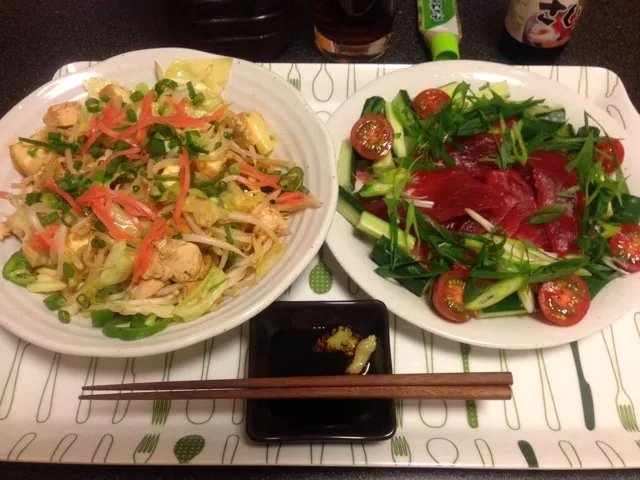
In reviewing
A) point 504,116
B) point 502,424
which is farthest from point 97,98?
point 502,424

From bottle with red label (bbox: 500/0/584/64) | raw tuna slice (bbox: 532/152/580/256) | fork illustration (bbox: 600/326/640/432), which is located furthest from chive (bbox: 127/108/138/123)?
fork illustration (bbox: 600/326/640/432)

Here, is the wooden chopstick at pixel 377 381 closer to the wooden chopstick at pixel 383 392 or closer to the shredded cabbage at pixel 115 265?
the wooden chopstick at pixel 383 392

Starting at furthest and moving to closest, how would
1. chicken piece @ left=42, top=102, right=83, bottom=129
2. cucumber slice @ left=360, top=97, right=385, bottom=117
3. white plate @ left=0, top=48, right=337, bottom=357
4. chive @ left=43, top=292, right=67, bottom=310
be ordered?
1. cucumber slice @ left=360, top=97, right=385, bottom=117
2. chicken piece @ left=42, top=102, right=83, bottom=129
3. chive @ left=43, top=292, right=67, bottom=310
4. white plate @ left=0, top=48, right=337, bottom=357

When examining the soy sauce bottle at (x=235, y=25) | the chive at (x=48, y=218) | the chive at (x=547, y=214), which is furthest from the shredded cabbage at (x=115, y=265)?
the chive at (x=547, y=214)

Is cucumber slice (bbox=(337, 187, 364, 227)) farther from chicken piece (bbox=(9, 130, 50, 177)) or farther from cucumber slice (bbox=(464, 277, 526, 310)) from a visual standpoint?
chicken piece (bbox=(9, 130, 50, 177))

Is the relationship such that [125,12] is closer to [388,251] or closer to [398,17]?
[398,17]
